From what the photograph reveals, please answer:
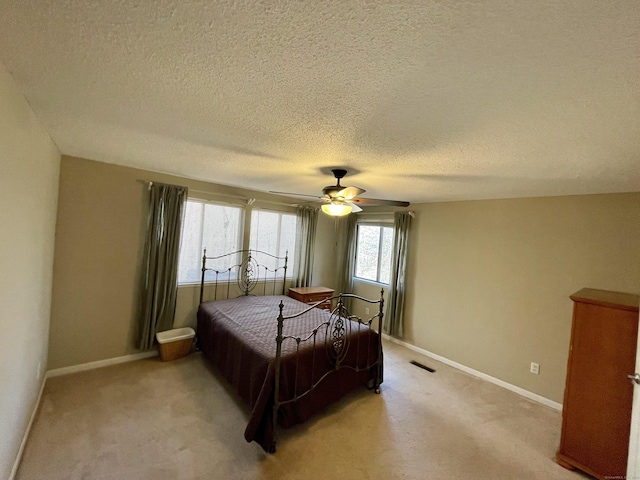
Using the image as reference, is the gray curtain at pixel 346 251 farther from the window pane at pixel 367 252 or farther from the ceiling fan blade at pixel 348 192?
the ceiling fan blade at pixel 348 192

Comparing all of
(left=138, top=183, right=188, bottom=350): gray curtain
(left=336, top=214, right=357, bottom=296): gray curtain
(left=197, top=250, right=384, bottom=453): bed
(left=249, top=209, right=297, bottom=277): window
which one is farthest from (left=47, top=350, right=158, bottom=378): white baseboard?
(left=336, top=214, right=357, bottom=296): gray curtain

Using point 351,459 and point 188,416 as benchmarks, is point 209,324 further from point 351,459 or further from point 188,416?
point 351,459

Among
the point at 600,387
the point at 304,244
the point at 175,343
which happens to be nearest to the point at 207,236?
the point at 175,343

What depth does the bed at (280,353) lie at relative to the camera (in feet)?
7.21

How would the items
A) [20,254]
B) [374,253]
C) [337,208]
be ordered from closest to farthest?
[20,254] → [337,208] → [374,253]

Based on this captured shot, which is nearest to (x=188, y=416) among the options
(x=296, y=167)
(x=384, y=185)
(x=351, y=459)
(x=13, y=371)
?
(x=13, y=371)

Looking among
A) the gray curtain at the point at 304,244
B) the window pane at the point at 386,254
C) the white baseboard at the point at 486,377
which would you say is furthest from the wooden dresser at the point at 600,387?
the gray curtain at the point at 304,244

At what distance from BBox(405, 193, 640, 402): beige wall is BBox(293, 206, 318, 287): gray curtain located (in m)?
1.77

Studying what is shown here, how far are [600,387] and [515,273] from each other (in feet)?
4.75

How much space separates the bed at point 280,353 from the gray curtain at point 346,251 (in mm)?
1600

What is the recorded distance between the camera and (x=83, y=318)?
303cm

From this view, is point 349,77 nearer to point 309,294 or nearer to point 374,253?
point 309,294

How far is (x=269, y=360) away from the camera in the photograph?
7.38 ft

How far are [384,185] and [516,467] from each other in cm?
278
